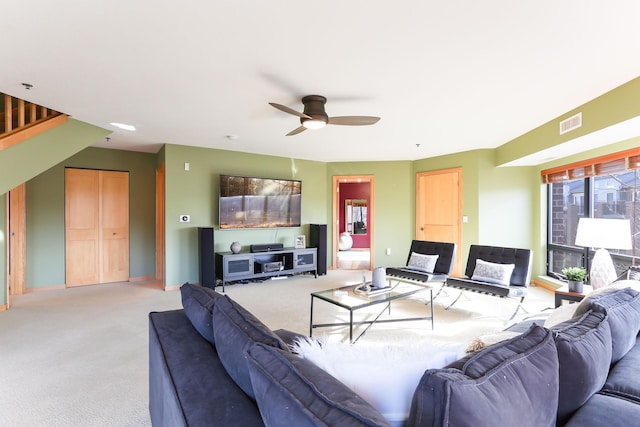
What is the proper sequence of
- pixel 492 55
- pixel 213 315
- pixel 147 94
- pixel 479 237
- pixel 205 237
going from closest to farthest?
pixel 213 315 → pixel 492 55 → pixel 147 94 → pixel 205 237 → pixel 479 237

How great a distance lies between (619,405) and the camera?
1237 mm

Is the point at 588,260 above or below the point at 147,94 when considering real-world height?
below

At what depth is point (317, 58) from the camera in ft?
7.90

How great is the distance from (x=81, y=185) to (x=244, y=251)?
111 inches

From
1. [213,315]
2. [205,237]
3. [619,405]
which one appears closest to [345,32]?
[213,315]

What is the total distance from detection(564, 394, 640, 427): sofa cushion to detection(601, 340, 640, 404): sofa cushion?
6 cm

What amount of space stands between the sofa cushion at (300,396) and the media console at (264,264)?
4.50 meters

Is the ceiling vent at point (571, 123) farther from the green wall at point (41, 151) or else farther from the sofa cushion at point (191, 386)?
the green wall at point (41, 151)

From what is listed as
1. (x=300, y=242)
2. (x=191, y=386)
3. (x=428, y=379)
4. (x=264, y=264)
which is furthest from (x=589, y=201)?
(x=191, y=386)

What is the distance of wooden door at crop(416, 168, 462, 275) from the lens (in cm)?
600

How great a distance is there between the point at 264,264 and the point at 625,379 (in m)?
4.80

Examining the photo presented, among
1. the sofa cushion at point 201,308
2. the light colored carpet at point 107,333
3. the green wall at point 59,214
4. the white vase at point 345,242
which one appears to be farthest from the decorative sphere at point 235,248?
the white vase at point 345,242

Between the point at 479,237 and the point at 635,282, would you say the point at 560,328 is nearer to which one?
the point at 635,282

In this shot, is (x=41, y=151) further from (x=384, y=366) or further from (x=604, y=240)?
(x=604, y=240)
